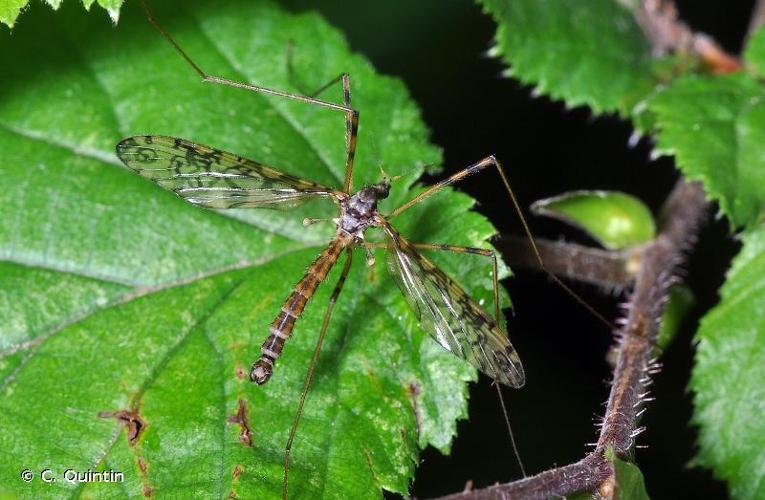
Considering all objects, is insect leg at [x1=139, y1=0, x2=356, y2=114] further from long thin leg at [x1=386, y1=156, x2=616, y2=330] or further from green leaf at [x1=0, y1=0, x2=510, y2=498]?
long thin leg at [x1=386, y1=156, x2=616, y2=330]

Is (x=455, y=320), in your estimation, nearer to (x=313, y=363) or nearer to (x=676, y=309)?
(x=313, y=363)

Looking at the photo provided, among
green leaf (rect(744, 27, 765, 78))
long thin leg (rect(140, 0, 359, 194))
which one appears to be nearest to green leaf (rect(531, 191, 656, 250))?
long thin leg (rect(140, 0, 359, 194))

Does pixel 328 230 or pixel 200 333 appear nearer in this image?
pixel 200 333

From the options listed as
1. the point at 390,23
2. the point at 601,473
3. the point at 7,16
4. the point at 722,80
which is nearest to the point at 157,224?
the point at 7,16

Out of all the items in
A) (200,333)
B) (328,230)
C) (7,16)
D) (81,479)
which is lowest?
(81,479)

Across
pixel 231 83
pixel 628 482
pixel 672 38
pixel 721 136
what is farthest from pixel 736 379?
pixel 231 83

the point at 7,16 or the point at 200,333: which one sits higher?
the point at 7,16

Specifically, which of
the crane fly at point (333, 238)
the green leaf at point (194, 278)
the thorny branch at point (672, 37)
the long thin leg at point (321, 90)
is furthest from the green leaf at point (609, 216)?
the thorny branch at point (672, 37)

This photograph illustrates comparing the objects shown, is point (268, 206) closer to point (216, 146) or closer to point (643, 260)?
point (216, 146)

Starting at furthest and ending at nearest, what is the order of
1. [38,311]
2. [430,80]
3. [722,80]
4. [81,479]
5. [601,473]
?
[430,80]
[722,80]
[38,311]
[81,479]
[601,473]
